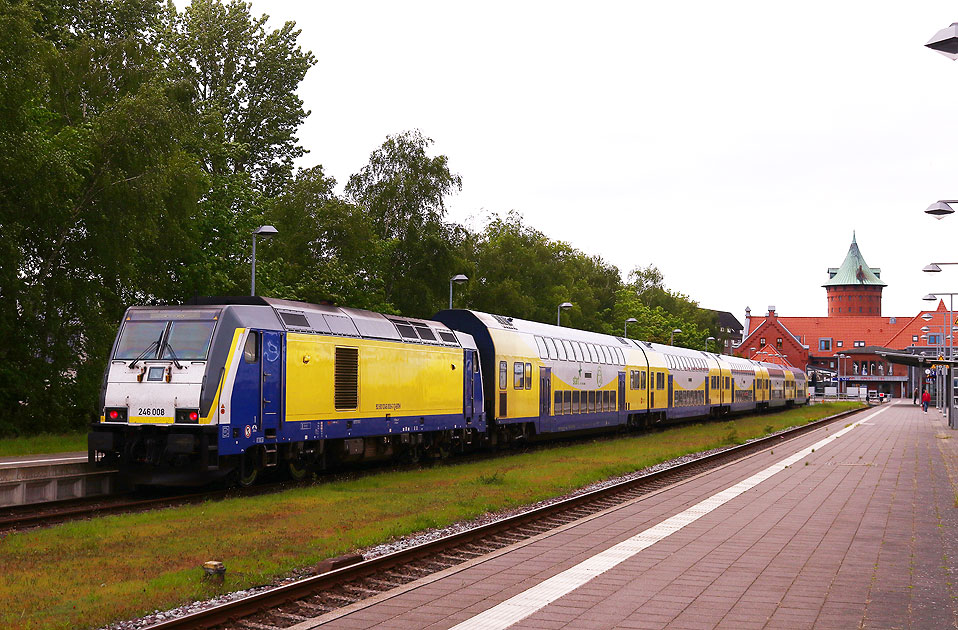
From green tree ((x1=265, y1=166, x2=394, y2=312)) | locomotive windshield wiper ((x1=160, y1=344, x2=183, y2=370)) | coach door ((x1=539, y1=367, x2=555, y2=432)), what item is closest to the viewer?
locomotive windshield wiper ((x1=160, y1=344, x2=183, y2=370))

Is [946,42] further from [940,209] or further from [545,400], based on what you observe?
[545,400]

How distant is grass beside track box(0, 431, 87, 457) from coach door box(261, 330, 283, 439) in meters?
7.93

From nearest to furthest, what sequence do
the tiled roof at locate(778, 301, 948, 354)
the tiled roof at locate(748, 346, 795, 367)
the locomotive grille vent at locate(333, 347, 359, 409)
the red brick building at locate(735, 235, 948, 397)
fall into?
the locomotive grille vent at locate(333, 347, 359, 409), the tiled roof at locate(748, 346, 795, 367), the red brick building at locate(735, 235, 948, 397), the tiled roof at locate(778, 301, 948, 354)

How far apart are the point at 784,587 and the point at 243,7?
53.3 meters

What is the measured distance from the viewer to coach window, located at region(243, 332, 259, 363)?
58.3 feet

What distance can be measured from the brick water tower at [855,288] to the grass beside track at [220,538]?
17726 centimetres

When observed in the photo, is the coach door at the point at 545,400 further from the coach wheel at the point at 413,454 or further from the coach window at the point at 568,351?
the coach wheel at the point at 413,454

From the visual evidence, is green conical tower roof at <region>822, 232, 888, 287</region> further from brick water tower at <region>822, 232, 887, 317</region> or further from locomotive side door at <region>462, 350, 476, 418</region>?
locomotive side door at <region>462, 350, 476, 418</region>

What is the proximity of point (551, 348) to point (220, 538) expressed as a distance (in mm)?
20223

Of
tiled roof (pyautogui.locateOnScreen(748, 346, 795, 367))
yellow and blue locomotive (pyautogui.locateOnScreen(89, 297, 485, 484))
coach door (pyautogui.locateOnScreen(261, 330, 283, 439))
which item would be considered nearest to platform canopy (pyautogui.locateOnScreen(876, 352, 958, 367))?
yellow and blue locomotive (pyautogui.locateOnScreen(89, 297, 485, 484))

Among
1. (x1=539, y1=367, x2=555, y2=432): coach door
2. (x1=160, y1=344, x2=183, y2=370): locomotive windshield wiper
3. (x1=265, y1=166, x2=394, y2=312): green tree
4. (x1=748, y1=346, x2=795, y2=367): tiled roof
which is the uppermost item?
(x1=265, y1=166, x2=394, y2=312): green tree

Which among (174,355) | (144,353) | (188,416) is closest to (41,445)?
(144,353)

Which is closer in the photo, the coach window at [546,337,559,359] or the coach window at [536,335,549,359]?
the coach window at [536,335,549,359]

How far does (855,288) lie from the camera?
7338 inches
